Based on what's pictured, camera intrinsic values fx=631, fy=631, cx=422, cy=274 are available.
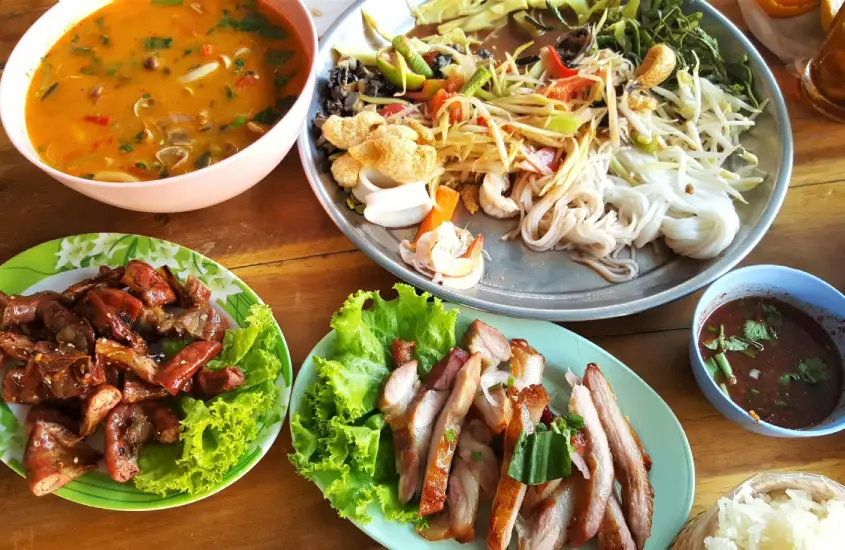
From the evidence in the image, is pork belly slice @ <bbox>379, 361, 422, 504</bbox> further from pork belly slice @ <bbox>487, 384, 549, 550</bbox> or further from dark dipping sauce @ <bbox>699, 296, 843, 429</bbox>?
dark dipping sauce @ <bbox>699, 296, 843, 429</bbox>

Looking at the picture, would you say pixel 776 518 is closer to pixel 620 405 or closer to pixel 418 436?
pixel 620 405

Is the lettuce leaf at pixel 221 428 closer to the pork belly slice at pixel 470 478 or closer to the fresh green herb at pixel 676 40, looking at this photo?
the pork belly slice at pixel 470 478

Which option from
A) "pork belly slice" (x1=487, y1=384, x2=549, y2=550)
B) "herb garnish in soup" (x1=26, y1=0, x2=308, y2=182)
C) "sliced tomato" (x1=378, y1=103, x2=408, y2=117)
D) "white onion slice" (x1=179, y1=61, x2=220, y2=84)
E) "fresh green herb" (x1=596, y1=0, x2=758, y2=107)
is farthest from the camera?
"fresh green herb" (x1=596, y1=0, x2=758, y2=107)

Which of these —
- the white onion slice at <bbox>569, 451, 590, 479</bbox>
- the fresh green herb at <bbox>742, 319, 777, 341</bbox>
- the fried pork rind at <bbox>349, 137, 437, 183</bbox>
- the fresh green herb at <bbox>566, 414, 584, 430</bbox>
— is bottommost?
the white onion slice at <bbox>569, 451, 590, 479</bbox>

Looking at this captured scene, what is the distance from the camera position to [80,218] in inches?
82.6

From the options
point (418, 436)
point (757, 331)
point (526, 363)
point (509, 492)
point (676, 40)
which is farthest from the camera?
point (676, 40)

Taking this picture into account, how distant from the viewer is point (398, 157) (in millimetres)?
2012

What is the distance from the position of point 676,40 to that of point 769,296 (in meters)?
1.10

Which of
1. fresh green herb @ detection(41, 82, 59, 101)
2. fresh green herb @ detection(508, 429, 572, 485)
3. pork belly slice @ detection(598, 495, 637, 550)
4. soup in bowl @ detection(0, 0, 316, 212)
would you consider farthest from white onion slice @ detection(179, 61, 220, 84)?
pork belly slice @ detection(598, 495, 637, 550)

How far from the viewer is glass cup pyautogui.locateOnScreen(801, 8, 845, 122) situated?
2285mm

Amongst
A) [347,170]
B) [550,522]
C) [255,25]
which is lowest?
[550,522]

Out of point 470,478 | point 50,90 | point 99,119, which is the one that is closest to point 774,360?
point 470,478

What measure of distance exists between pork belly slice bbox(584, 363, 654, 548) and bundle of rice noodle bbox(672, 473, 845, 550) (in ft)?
0.37

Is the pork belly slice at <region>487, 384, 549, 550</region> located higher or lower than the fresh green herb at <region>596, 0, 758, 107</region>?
lower
